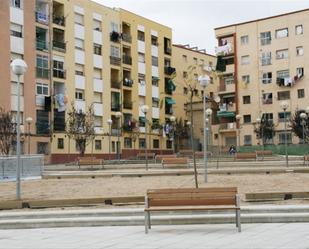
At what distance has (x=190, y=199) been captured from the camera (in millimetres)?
11492

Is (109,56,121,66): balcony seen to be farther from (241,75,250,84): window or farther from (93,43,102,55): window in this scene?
(241,75,250,84): window

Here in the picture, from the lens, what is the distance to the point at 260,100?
241ft

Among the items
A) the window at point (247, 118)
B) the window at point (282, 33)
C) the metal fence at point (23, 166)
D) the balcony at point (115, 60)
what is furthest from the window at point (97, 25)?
the metal fence at point (23, 166)

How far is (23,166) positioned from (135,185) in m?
9.15

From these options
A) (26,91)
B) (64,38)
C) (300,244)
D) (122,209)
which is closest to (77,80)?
(64,38)

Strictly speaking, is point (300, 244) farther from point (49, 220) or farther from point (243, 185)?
point (243, 185)

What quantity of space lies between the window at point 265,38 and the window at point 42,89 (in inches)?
1188

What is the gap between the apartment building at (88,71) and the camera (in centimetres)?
5491

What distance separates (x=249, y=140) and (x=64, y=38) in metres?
27.8

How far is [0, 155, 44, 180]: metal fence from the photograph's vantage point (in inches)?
1074

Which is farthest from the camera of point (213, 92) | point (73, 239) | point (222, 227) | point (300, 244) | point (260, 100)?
point (213, 92)

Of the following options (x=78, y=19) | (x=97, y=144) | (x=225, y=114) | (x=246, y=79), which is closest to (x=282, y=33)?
(x=246, y=79)

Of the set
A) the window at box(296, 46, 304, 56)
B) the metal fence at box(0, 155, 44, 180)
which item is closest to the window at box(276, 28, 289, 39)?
the window at box(296, 46, 304, 56)

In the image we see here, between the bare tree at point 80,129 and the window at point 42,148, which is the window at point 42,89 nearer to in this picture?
the bare tree at point 80,129
